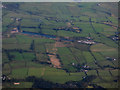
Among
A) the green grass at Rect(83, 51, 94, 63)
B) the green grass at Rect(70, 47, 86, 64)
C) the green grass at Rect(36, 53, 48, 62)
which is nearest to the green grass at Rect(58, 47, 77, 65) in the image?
the green grass at Rect(70, 47, 86, 64)

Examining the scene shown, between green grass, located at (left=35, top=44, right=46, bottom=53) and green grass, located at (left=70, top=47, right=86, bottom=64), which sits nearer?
green grass, located at (left=70, top=47, right=86, bottom=64)

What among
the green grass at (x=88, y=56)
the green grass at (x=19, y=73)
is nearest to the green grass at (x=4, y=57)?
the green grass at (x=19, y=73)

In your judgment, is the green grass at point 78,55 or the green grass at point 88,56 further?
the green grass at point 88,56

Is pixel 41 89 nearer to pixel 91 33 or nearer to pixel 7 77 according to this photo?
pixel 7 77

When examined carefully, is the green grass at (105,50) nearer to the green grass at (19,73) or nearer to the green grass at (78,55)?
the green grass at (78,55)

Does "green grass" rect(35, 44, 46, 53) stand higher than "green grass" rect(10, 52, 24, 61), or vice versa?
"green grass" rect(35, 44, 46, 53)

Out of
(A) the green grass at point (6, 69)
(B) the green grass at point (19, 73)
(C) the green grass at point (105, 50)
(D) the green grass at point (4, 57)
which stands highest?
(C) the green grass at point (105, 50)

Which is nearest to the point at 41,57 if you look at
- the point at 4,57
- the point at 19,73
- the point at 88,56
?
the point at 19,73

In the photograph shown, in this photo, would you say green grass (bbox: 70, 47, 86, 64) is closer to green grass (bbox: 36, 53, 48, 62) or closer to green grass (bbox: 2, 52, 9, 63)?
green grass (bbox: 36, 53, 48, 62)
